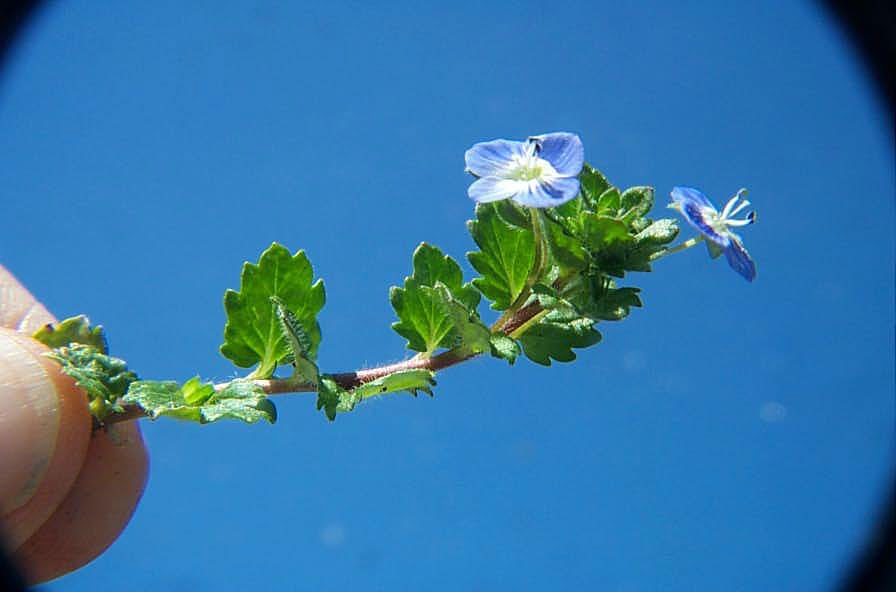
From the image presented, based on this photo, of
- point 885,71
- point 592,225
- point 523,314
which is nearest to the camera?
point 592,225

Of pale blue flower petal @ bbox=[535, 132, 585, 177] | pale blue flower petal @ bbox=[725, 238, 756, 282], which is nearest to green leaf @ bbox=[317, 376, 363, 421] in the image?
pale blue flower petal @ bbox=[535, 132, 585, 177]

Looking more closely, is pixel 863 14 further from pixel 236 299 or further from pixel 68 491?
pixel 68 491

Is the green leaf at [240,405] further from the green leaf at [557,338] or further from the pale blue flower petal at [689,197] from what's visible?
the pale blue flower petal at [689,197]

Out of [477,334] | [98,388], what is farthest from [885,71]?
[98,388]

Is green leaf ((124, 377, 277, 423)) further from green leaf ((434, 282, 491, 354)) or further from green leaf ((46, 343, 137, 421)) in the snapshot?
green leaf ((434, 282, 491, 354))

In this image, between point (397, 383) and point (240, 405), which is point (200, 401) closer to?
point (240, 405)

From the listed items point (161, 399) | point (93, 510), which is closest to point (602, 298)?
point (161, 399)

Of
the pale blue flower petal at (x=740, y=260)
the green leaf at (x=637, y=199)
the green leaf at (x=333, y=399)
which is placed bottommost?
the pale blue flower petal at (x=740, y=260)

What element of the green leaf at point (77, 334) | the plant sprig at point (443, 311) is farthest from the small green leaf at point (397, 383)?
the green leaf at point (77, 334)
